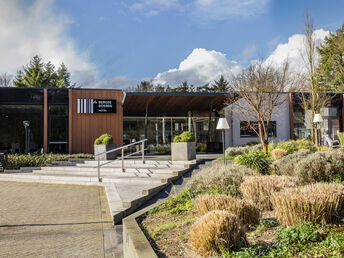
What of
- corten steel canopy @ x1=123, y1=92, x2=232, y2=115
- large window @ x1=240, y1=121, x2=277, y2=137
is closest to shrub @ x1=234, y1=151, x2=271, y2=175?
corten steel canopy @ x1=123, y1=92, x2=232, y2=115

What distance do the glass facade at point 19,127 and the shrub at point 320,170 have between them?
14869 millimetres

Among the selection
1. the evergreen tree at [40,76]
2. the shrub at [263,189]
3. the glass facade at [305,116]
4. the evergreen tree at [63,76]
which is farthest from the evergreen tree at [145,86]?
the shrub at [263,189]

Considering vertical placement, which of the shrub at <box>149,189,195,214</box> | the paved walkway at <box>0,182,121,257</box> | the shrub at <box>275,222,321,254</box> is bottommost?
the paved walkway at <box>0,182,121,257</box>

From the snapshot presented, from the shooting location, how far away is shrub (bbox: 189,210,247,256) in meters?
2.42

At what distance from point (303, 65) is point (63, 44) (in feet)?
39.2

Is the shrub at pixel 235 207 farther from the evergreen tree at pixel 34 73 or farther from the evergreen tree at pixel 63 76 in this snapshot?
the evergreen tree at pixel 63 76

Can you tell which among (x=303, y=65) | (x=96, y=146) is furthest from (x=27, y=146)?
(x=303, y=65)

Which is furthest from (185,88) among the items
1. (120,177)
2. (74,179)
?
(120,177)

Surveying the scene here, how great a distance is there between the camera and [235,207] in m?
3.16

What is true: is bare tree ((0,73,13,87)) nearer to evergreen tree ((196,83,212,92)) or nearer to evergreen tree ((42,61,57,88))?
evergreen tree ((42,61,57,88))

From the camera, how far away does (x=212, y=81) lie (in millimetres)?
45000

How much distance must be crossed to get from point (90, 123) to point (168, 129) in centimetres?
487

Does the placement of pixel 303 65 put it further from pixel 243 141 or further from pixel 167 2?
pixel 167 2

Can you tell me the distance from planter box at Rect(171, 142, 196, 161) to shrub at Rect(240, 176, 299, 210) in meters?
5.30
